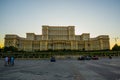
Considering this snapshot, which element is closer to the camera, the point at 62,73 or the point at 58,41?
the point at 62,73

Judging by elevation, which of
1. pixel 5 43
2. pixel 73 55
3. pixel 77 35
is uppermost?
pixel 77 35

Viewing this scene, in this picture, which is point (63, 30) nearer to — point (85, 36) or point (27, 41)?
point (85, 36)

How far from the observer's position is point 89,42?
129125mm

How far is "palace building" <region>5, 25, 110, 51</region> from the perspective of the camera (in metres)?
122

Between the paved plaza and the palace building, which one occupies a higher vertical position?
the palace building

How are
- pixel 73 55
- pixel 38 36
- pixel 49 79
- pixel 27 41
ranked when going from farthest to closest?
pixel 38 36, pixel 27 41, pixel 73 55, pixel 49 79

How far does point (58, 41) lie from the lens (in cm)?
12162

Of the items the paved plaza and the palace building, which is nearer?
the paved plaza

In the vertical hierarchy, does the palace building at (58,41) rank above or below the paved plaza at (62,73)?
above

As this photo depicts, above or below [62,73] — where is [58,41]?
above

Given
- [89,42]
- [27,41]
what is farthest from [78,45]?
[27,41]

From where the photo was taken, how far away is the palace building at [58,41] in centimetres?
12206

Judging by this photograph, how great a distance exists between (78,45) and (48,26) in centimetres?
3162

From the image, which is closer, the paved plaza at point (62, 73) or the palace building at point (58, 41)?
the paved plaza at point (62, 73)
